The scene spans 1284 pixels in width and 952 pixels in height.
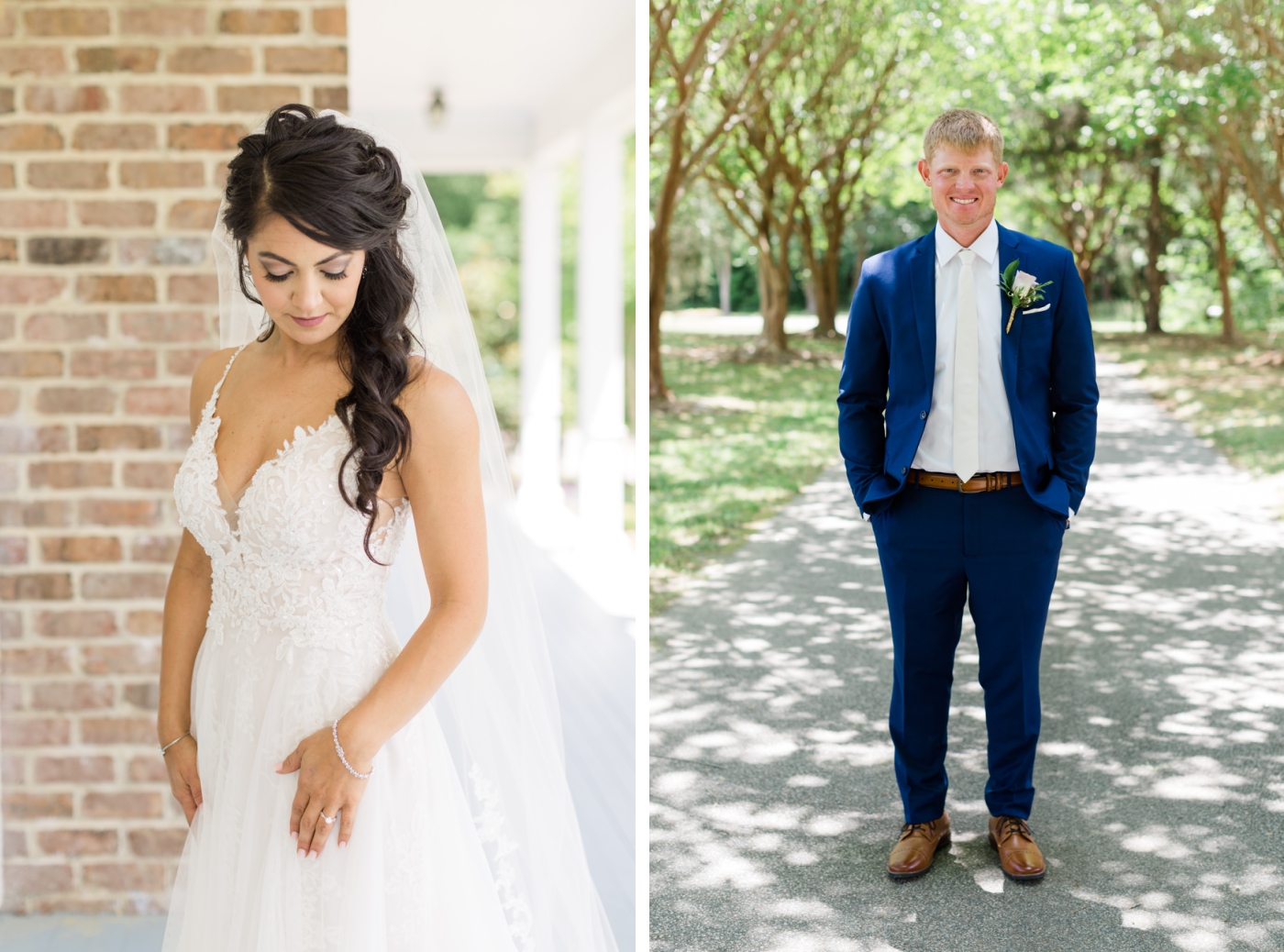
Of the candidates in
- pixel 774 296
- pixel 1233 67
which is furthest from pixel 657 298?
pixel 1233 67

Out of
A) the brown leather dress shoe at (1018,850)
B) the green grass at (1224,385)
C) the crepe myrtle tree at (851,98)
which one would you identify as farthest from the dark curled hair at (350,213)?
the crepe myrtle tree at (851,98)

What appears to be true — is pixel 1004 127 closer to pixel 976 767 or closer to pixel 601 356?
pixel 601 356

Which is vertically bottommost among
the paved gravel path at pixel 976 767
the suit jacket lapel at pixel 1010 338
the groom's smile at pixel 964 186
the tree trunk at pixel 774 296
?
the paved gravel path at pixel 976 767

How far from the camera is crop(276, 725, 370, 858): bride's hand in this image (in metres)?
1.75

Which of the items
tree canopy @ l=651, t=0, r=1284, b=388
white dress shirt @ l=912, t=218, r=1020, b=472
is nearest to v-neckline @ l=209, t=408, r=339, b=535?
white dress shirt @ l=912, t=218, r=1020, b=472

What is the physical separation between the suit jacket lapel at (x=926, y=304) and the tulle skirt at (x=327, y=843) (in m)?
1.58

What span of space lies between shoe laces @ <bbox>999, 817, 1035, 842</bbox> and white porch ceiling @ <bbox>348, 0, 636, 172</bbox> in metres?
3.86

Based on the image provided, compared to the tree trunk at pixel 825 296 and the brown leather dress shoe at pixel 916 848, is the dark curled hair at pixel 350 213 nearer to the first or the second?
the brown leather dress shoe at pixel 916 848

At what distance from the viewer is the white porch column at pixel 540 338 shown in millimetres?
10656

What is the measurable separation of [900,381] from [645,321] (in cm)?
83

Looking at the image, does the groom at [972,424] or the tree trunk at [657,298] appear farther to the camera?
the tree trunk at [657,298]

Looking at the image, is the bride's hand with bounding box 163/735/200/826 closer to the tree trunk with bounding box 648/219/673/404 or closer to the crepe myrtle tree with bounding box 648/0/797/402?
the crepe myrtle tree with bounding box 648/0/797/402

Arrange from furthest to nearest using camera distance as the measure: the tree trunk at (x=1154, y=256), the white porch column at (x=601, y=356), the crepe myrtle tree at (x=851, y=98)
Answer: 1. the tree trunk at (x=1154, y=256)
2. the crepe myrtle tree at (x=851, y=98)
3. the white porch column at (x=601, y=356)

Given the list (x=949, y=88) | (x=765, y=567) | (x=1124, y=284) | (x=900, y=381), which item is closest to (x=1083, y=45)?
(x=949, y=88)
